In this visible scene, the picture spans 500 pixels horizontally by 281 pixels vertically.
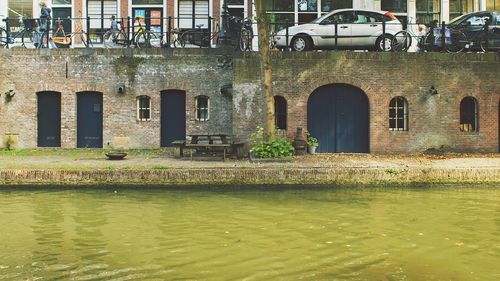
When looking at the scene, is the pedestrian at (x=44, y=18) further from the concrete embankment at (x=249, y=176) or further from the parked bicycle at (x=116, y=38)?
the concrete embankment at (x=249, y=176)

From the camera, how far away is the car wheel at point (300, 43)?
1906cm

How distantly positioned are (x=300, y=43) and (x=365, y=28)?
2242 millimetres

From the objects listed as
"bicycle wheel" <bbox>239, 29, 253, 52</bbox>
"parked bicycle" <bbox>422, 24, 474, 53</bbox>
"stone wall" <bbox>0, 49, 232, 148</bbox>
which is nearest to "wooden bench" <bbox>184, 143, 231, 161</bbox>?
"stone wall" <bbox>0, 49, 232, 148</bbox>

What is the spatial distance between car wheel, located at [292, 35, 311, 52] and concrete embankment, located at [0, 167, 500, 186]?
6988 mm

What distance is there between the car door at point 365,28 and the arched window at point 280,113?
325 centimetres

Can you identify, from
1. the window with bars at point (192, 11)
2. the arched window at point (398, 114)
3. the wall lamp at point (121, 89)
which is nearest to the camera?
the arched window at point (398, 114)

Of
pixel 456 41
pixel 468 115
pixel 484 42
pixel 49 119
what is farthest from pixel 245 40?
pixel 484 42

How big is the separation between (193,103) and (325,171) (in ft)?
26.2

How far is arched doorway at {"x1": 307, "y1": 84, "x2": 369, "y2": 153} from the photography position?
1845cm

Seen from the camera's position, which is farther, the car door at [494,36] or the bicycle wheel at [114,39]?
the bicycle wheel at [114,39]

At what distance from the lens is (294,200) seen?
11203 millimetres

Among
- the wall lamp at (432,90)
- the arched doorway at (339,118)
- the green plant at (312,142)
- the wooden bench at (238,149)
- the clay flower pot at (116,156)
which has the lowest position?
the clay flower pot at (116,156)

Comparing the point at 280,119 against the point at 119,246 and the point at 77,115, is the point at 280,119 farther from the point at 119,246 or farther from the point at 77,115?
the point at 119,246

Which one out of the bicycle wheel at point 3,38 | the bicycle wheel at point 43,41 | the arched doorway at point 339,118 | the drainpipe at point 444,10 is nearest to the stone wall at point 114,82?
the bicycle wheel at point 43,41
